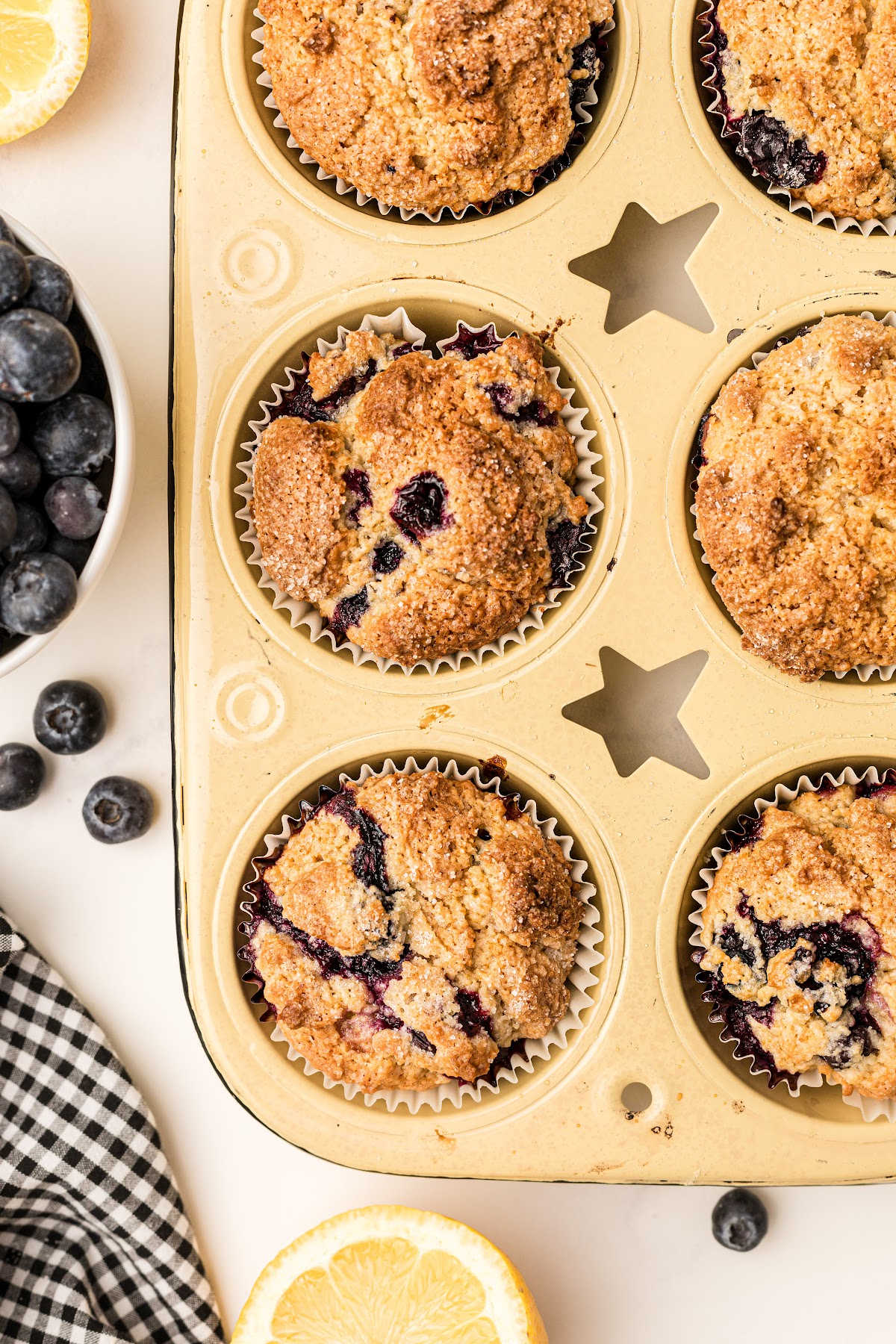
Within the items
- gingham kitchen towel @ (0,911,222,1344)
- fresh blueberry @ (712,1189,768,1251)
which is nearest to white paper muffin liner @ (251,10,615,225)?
gingham kitchen towel @ (0,911,222,1344)

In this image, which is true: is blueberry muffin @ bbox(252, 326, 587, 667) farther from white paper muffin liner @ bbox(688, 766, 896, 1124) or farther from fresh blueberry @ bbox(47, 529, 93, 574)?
white paper muffin liner @ bbox(688, 766, 896, 1124)

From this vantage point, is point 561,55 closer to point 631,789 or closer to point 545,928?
point 631,789

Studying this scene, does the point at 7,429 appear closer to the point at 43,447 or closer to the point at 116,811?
the point at 43,447

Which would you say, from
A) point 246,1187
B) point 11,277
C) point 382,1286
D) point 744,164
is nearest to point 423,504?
point 11,277

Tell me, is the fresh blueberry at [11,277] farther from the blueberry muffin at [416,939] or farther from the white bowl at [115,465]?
the blueberry muffin at [416,939]

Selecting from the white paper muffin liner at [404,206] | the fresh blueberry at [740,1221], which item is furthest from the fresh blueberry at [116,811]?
the fresh blueberry at [740,1221]

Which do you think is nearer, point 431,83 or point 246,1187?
point 431,83
